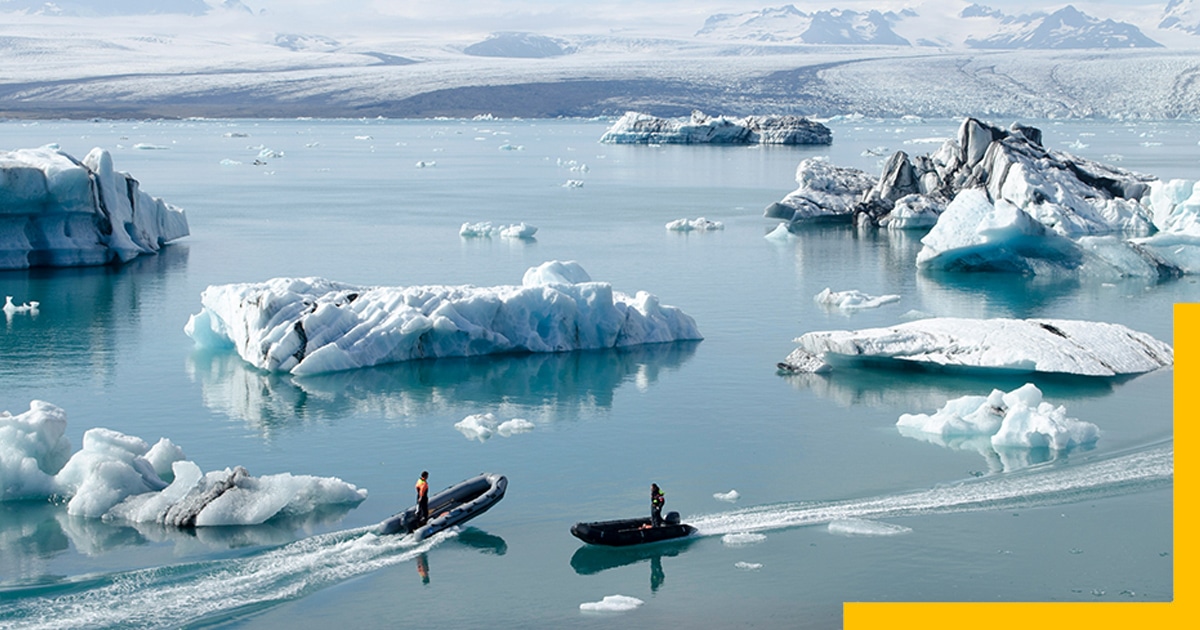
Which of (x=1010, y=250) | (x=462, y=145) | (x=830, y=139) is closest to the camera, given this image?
(x=1010, y=250)

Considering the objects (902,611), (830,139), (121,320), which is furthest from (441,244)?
(830,139)

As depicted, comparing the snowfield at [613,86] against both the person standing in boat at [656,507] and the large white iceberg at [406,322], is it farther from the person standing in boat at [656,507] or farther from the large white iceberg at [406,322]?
the person standing in boat at [656,507]

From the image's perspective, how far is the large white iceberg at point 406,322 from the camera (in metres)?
18.6

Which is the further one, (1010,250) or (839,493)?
(1010,250)

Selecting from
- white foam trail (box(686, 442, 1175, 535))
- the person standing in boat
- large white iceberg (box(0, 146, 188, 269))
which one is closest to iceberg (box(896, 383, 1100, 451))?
white foam trail (box(686, 442, 1175, 535))

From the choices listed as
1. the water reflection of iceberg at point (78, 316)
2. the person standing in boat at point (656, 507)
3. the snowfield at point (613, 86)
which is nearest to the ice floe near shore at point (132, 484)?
the person standing in boat at point (656, 507)

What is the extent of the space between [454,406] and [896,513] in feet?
21.8

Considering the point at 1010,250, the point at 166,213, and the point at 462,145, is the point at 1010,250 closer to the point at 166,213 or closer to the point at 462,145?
the point at 166,213

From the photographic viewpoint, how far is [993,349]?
17.7 m

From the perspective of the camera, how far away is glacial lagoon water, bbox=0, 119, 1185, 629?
1067cm

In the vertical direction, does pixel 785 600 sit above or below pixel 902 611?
below

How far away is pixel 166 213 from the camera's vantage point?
32312 mm

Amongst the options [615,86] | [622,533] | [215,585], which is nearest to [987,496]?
[622,533]

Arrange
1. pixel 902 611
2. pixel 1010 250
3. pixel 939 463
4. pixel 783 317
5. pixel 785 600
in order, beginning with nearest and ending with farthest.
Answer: pixel 902 611
pixel 785 600
pixel 939 463
pixel 783 317
pixel 1010 250
